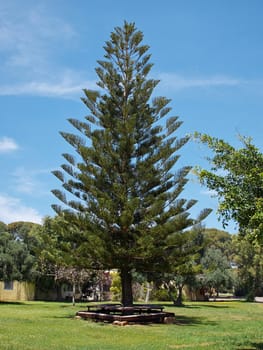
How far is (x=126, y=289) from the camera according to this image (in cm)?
1680

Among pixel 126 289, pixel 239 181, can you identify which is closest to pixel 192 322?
pixel 126 289

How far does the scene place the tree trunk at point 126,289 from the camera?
16562 millimetres

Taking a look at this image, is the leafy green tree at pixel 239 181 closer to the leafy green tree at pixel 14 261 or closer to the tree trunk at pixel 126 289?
the tree trunk at pixel 126 289

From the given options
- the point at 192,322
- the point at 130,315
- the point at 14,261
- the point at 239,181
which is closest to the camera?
the point at 239,181

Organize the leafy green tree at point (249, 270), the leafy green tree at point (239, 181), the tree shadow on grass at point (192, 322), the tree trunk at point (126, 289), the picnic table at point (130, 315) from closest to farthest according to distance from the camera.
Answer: the leafy green tree at point (239, 181) < the picnic table at point (130, 315) < the tree shadow on grass at point (192, 322) < the tree trunk at point (126, 289) < the leafy green tree at point (249, 270)

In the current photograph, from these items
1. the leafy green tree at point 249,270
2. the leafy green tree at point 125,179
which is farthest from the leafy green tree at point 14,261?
the leafy green tree at point 249,270

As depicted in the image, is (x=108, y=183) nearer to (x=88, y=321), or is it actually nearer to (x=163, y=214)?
(x=163, y=214)

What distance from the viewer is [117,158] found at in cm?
1678

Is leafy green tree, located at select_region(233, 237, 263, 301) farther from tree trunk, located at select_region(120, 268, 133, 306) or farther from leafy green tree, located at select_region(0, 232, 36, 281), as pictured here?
tree trunk, located at select_region(120, 268, 133, 306)

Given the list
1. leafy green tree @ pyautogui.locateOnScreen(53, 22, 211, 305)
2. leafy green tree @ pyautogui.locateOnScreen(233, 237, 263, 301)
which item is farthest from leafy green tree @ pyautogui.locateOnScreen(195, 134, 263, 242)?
leafy green tree @ pyautogui.locateOnScreen(233, 237, 263, 301)

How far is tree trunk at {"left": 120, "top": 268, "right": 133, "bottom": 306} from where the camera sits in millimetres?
16562

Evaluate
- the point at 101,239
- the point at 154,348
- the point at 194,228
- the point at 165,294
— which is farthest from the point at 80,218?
the point at 165,294

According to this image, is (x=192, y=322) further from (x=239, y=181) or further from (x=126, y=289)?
(x=239, y=181)

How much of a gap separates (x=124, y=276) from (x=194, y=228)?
315cm
